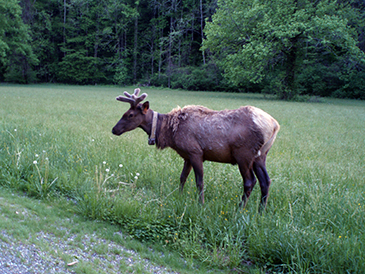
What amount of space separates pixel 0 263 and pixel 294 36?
90.3ft

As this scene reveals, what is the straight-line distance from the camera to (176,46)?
56375 millimetres

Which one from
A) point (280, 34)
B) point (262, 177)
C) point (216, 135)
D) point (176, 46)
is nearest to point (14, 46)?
point (176, 46)

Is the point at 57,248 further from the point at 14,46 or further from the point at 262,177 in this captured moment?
the point at 14,46

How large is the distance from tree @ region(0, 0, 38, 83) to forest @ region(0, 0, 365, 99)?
0.15 meters

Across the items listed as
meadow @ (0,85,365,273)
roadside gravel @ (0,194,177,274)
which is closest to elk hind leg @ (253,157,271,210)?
meadow @ (0,85,365,273)

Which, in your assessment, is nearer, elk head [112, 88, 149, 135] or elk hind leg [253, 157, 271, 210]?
elk hind leg [253, 157, 271, 210]

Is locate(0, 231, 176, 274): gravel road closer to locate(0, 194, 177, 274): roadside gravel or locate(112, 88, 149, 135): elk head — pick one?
locate(0, 194, 177, 274): roadside gravel

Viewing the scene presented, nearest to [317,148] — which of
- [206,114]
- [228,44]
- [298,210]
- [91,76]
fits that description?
[298,210]

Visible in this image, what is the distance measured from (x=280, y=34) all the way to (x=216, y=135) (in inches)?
924

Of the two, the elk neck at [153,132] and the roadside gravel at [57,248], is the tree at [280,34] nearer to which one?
the elk neck at [153,132]

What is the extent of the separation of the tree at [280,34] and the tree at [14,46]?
29275mm

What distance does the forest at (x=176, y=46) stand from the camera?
95.6ft

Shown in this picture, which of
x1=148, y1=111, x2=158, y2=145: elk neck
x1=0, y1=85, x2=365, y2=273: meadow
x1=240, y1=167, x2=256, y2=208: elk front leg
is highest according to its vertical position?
x1=148, y1=111, x2=158, y2=145: elk neck

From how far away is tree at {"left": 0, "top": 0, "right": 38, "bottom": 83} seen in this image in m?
43.3
